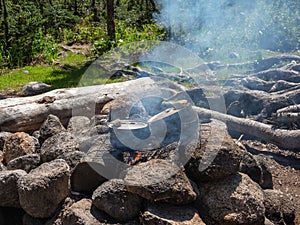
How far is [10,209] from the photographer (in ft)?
11.4

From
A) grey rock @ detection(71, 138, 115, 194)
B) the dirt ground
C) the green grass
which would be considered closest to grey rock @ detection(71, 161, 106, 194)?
grey rock @ detection(71, 138, 115, 194)

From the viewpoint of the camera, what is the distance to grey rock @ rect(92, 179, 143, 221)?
2.91 meters

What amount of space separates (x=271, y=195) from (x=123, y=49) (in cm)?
755

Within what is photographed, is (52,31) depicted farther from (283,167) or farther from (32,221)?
(32,221)

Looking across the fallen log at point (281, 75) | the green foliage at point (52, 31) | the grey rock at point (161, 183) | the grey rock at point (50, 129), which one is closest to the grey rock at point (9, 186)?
the grey rock at point (50, 129)

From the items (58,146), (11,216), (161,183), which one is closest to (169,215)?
(161,183)

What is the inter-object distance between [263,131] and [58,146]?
9.24 feet

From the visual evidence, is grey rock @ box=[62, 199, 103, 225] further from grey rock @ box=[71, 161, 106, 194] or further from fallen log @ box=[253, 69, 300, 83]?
fallen log @ box=[253, 69, 300, 83]

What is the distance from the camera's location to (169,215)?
2.79 metres

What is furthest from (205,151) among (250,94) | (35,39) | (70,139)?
(35,39)

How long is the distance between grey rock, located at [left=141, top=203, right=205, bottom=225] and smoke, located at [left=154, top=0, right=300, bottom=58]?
8.02 meters

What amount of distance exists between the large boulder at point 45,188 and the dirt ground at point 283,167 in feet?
6.85

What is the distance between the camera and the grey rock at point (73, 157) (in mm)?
3355

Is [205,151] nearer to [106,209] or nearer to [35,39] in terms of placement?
[106,209]
